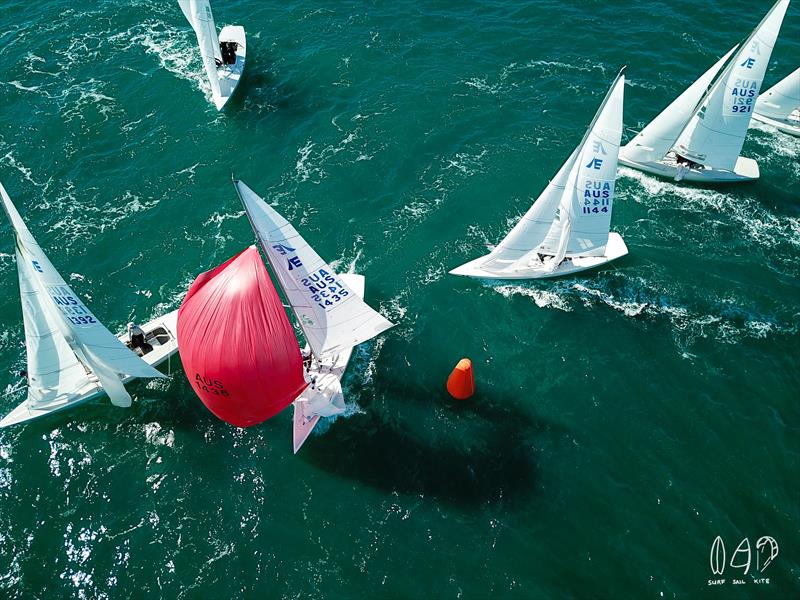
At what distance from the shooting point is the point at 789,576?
29219mm

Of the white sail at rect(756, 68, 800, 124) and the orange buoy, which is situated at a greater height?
the white sail at rect(756, 68, 800, 124)

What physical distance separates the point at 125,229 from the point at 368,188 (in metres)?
18.0

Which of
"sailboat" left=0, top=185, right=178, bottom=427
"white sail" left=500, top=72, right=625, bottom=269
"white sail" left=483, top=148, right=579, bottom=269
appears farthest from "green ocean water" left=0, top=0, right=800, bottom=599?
"white sail" left=500, top=72, right=625, bottom=269

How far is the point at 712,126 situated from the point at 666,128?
10.0 feet

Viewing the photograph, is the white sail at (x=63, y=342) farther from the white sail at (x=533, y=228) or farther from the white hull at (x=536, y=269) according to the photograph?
the white sail at (x=533, y=228)

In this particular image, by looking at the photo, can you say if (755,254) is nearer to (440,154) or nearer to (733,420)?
(733,420)

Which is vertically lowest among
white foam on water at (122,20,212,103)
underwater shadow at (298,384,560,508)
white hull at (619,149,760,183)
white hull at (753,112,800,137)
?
underwater shadow at (298,384,560,508)

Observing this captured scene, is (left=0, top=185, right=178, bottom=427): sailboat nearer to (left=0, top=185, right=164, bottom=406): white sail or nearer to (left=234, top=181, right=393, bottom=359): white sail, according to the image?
(left=0, top=185, right=164, bottom=406): white sail

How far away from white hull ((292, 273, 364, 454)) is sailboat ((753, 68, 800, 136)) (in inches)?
1603

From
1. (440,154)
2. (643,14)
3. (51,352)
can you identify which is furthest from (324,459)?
(643,14)

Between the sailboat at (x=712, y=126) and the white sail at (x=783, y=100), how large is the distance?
6.47 metres

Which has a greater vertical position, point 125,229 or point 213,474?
point 125,229

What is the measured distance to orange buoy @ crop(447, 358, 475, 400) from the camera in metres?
34.8

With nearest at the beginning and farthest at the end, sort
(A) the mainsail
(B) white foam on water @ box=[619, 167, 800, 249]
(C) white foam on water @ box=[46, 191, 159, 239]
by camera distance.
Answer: (A) the mainsail < (B) white foam on water @ box=[619, 167, 800, 249] < (C) white foam on water @ box=[46, 191, 159, 239]
